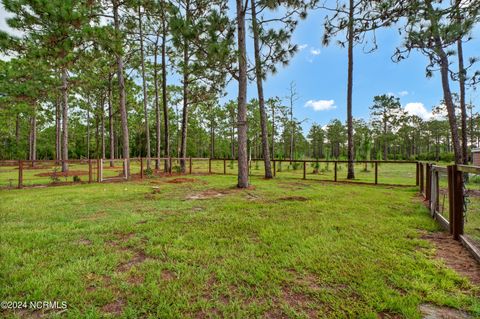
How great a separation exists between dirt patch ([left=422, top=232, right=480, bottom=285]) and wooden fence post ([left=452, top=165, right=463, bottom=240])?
0.13 m

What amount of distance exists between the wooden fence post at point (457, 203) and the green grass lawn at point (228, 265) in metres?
0.39

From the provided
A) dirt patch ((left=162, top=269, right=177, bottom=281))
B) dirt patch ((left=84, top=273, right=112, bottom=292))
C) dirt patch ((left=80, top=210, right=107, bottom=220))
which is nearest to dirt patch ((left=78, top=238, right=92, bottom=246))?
dirt patch ((left=84, top=273, right=112, bottom=292))

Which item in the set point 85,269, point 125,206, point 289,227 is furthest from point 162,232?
point 125,206

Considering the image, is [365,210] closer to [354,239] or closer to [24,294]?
[354,239]

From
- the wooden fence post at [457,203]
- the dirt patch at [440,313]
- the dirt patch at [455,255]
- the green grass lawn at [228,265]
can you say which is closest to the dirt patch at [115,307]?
the green grass lawn at [228,265]

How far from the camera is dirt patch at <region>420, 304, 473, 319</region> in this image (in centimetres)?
151

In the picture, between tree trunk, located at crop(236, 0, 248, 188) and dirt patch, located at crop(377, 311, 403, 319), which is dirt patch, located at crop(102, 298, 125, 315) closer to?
dirt patch, located at crop(377, 311, 403, 319)

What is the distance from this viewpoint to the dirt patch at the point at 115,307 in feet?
5.10

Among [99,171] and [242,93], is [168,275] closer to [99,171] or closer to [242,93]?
[242,93]

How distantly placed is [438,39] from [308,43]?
22.9 ft

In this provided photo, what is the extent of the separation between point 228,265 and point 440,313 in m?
1.63

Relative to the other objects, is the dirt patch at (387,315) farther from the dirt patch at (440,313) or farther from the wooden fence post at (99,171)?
the wooden fence post at (99,171)

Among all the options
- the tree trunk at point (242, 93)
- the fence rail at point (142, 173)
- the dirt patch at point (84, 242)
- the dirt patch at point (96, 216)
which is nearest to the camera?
the dirt patch at point (84, 242)

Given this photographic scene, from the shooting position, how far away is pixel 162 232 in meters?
3.12
